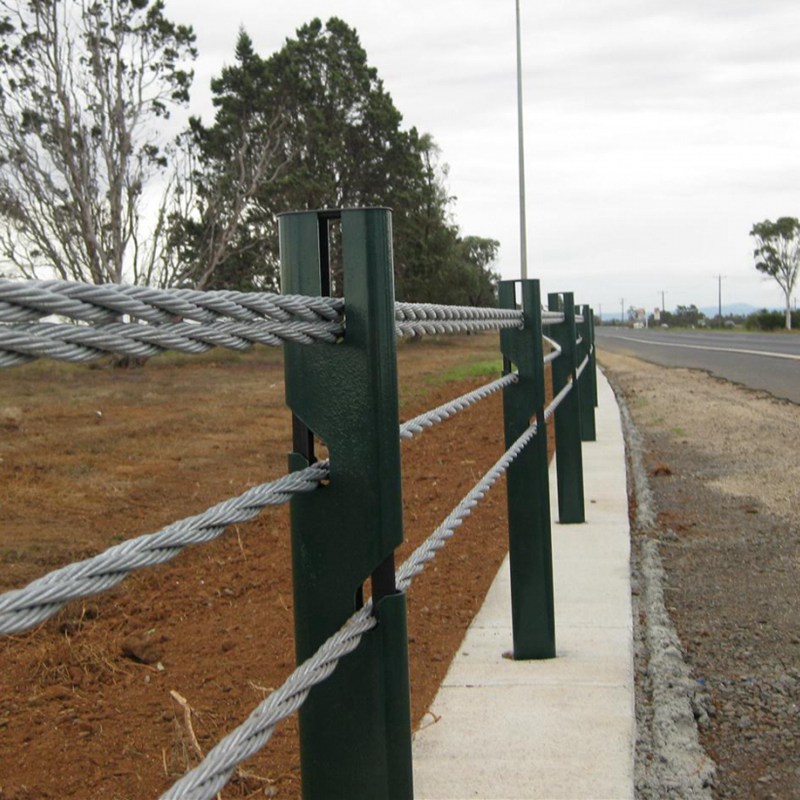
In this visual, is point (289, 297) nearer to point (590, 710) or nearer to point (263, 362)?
point (590, 710)

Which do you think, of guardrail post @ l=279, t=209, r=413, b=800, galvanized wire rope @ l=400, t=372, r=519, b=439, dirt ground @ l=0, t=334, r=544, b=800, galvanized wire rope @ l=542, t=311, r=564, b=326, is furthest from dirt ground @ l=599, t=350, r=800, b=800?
guardrail post @ l=279, t=209, r=413, b=800

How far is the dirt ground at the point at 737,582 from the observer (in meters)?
3.35

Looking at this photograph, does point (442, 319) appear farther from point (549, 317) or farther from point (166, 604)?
point (549, 317)

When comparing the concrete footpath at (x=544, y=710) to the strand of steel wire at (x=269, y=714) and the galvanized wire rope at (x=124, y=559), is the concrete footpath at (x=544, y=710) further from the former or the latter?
the galvanized wire rope at (x=124, y=559)

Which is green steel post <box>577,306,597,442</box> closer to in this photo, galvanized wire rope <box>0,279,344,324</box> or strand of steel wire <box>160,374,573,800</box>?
strand of steel wire <box>160,374,573,800</box>

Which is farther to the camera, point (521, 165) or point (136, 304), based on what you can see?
point (521, 165)

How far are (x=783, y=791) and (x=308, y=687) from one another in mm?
2064

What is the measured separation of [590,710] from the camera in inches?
130

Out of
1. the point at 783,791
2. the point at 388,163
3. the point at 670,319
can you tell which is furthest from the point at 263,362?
the point at 670,319

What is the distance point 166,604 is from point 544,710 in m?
2.24

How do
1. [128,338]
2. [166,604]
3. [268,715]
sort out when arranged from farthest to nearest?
[166,604] → [268,715] → [128,338]

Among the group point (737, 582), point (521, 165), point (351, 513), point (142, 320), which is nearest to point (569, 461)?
point (737, 582)

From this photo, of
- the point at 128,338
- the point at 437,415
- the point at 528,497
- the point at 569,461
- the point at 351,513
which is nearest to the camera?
the point at 128,338

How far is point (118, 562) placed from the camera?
1.10m
